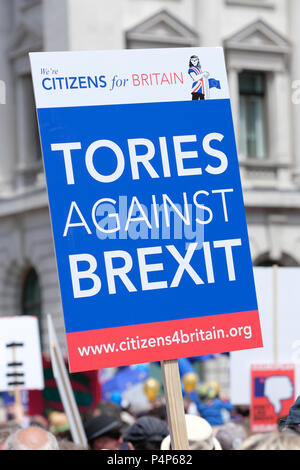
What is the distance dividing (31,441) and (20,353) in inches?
156

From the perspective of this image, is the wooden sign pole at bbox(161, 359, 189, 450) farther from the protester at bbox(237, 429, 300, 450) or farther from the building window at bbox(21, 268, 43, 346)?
the building window at bbox(21, 268, 43, 346)

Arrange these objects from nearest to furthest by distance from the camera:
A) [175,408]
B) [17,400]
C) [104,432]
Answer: [175,408], [104,432], [17,400]

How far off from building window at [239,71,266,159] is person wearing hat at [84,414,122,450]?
18270 millimetres

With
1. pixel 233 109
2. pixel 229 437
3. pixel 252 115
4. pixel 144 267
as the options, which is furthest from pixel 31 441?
pixel 252 115

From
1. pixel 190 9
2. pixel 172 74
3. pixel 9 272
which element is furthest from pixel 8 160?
pixel 172 74

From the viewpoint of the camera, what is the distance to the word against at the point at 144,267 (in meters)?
3.44

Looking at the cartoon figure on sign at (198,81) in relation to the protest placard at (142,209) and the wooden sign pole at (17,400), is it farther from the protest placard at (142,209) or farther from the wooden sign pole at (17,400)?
the wooden sign pole at (17,400)

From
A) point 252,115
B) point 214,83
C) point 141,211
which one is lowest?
point 141,211

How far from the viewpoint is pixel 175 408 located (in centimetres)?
338

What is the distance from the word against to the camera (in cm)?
344

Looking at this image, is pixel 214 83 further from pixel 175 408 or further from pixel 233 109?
pixel 233 109

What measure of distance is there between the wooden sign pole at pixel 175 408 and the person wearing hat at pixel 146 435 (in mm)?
1213

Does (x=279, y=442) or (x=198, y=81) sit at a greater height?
(x=198, y=81)

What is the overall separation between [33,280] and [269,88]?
21.3ft
